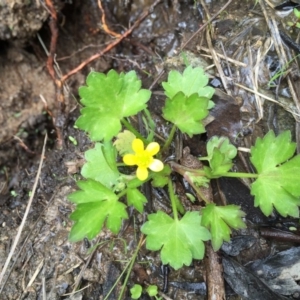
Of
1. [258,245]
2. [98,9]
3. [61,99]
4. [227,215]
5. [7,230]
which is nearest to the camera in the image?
[227,215]

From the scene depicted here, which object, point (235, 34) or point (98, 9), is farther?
point (98, 9)

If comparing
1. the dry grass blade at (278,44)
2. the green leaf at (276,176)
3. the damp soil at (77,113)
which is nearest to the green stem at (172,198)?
the damp soil at (77,113)

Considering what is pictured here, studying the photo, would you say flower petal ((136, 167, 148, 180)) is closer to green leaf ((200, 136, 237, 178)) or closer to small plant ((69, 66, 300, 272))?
small plant ((69, 66, 300, 272))

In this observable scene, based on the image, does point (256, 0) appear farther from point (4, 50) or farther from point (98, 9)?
point (4, 50)

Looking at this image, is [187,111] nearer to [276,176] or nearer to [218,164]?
[218,164]

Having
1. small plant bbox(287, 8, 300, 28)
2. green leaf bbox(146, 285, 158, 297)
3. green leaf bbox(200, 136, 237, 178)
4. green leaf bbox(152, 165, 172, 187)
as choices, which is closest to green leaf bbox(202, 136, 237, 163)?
green leaf bbox(200, 136, 237, 178)

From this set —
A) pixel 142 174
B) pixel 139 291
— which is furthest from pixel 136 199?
pixel 139 291

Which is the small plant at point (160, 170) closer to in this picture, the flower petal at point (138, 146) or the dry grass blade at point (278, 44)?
the flower petal at point (138, 146)

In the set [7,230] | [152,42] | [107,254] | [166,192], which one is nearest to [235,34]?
[152,42]
